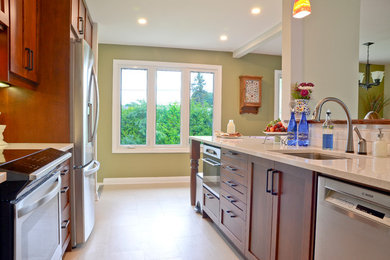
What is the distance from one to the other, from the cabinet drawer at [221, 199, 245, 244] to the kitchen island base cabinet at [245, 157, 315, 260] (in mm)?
127

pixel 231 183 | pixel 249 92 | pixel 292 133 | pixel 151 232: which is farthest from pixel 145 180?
pixel 292 133

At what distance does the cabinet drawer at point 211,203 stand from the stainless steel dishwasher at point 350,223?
142cm

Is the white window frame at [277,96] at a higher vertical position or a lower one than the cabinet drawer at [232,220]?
higher

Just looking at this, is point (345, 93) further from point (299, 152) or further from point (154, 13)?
point (154, 13)

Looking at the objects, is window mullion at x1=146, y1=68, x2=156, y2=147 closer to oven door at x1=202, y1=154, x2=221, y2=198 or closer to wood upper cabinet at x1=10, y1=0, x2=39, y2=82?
oven door at x1=202, y1=154, x2=221, y2=198

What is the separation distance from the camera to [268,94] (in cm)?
523

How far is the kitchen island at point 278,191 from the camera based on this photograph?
A: 119 centimetres

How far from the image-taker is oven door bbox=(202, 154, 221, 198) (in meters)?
2.58

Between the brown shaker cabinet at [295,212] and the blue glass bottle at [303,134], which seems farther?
the blue glass bottle at [303,134]

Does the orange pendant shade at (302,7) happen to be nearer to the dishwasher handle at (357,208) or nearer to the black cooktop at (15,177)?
the dishwasher handle at (357,208)

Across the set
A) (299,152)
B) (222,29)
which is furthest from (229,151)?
(222,29)

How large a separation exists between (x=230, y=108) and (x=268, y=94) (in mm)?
816

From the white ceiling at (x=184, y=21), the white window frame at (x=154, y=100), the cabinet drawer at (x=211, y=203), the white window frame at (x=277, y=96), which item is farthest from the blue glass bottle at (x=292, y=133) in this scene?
the white window frame at (x=277, y=96)

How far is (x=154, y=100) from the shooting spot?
4793 mm
